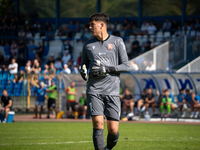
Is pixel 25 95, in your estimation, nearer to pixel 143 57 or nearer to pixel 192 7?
pixel 143 57

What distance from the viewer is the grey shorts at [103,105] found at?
5832 mm

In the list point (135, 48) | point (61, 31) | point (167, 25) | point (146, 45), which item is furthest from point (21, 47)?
point (167, 25)

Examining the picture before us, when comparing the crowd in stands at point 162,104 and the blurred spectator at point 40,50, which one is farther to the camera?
the blurred spectator at point 40,50

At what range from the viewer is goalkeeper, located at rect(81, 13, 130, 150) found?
229 inches

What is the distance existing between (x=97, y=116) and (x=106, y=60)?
89cm

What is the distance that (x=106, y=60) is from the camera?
6.00m

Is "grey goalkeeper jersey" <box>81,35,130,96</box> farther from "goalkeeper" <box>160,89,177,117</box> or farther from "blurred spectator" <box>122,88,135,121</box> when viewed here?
"blurred spectator" <box>122,88,135,121</box>

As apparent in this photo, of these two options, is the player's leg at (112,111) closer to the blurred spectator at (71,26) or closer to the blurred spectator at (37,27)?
the blurred spectator at (71,26)

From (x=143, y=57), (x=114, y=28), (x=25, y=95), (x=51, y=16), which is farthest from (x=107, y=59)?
(x=51, y=16)

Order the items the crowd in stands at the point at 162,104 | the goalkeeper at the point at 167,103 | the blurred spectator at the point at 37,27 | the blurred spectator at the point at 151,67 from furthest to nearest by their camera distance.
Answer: the blurred spectator at the point at 37,27
the blurred spectator at the point at 151,67
the goalkeeper at the point at 167,103
the crowd in stands at the point at 162,104

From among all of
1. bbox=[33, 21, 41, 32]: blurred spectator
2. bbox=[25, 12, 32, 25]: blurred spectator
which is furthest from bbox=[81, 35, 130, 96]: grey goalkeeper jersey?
bbox=[25, 12, 32, 25]: blurred spectator

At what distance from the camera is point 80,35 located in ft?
91.3

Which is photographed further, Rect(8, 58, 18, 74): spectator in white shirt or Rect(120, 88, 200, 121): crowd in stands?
Rect(8, 58, 18, 74): spectator in white shirt

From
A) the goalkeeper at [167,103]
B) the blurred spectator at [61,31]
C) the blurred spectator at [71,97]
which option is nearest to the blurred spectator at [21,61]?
the blurred spectator at [61,31]
